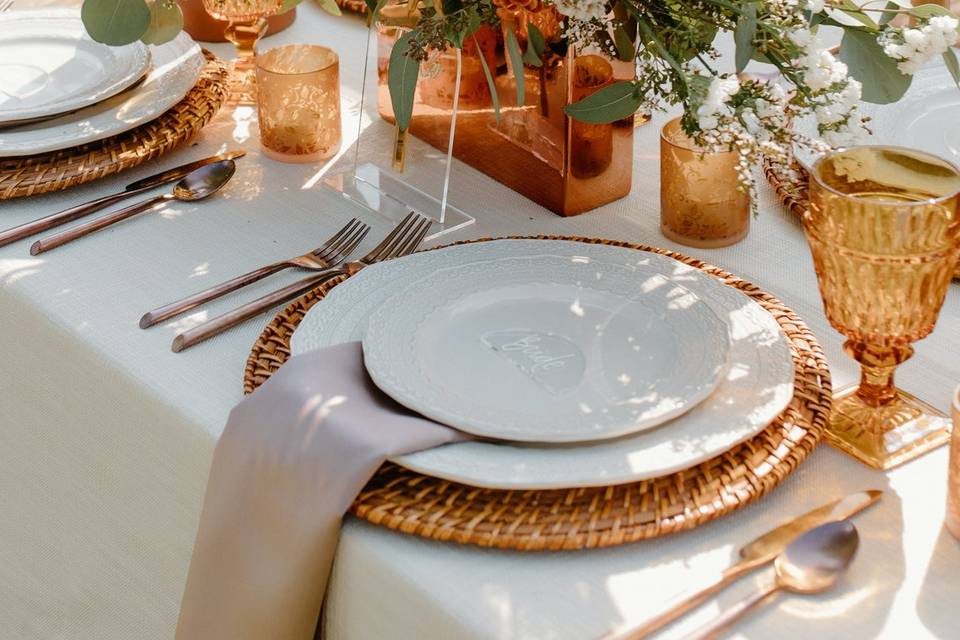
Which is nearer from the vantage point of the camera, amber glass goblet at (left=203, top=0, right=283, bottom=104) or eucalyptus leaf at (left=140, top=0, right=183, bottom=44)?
eucalyptus leaf at (left=140, top=0, right=183, bottom=44)

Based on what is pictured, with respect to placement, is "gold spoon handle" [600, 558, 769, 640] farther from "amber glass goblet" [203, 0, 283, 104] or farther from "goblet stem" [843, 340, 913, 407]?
"amber glass goblet" [203, 0, 283, 104]

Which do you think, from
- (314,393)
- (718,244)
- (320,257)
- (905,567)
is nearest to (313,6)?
(320,257)

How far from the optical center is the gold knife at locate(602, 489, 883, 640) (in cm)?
62

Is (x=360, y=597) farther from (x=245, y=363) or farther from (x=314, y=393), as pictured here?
(x=245, y=363)

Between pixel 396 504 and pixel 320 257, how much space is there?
1.25 ft

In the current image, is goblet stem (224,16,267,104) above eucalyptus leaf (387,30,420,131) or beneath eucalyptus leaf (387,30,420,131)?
beneath

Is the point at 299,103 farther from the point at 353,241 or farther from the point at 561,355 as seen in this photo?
the point at 561,355

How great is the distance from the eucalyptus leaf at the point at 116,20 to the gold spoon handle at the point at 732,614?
73 cm

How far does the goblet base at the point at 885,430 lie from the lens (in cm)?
77

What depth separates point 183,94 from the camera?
1212 millimetres

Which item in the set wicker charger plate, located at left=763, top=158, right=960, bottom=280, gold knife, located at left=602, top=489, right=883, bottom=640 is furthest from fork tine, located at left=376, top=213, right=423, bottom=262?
gold knife, located at left=602, top=489, right=883, bottom=640

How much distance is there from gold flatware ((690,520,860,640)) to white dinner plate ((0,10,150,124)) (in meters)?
0.83

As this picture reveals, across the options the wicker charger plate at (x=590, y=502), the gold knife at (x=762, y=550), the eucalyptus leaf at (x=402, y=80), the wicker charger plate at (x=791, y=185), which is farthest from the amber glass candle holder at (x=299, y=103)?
the gold knife at (x=762, y=550)

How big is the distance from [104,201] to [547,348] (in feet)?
1.70
